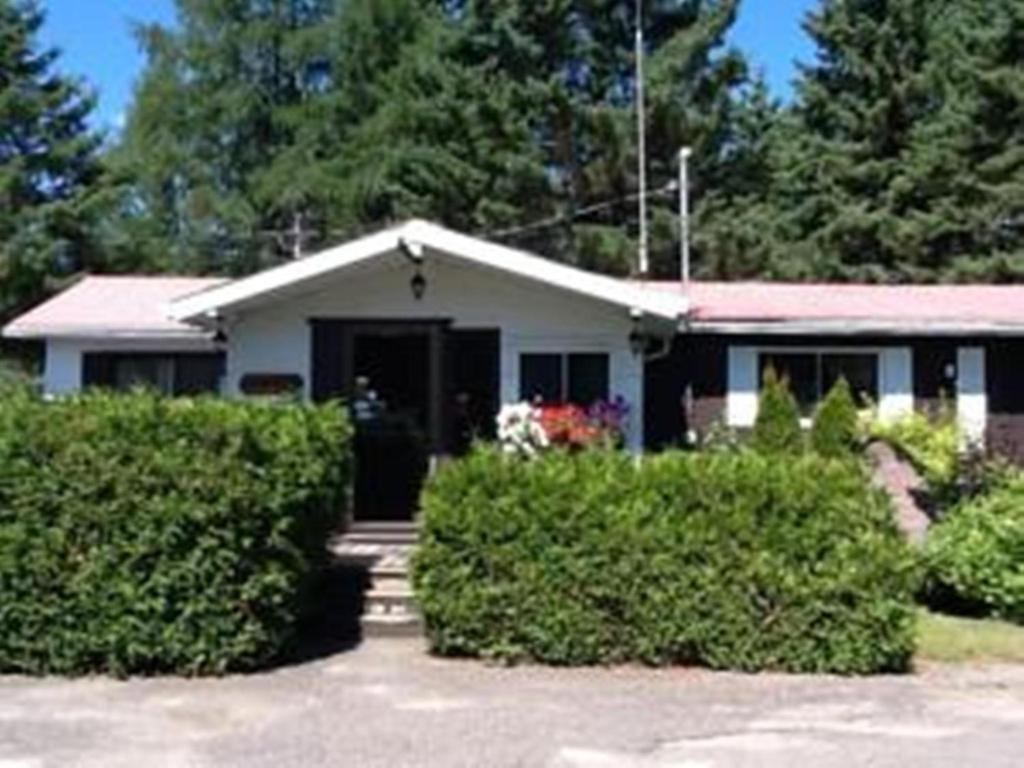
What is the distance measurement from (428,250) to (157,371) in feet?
15.8

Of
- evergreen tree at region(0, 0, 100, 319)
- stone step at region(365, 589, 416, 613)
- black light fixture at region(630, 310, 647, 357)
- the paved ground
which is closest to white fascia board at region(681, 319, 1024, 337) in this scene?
black light fixture at region(630, 310, 647, 357)

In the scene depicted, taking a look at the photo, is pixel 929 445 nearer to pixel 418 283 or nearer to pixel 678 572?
pixel 418 283

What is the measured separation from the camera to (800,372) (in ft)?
71.1

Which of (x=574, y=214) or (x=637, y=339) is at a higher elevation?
(x=574, y=214)

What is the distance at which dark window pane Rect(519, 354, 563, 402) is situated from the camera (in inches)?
766

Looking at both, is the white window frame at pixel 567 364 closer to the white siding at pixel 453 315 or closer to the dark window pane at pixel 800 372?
the white siding at pixel 453 315

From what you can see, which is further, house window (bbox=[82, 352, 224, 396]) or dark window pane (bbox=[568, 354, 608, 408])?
house window (bbox=[82, 352, 224, 396])

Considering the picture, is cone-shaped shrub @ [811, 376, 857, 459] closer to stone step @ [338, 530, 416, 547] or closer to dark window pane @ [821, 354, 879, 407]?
dark window pane @ [821, 354, 879, 407]

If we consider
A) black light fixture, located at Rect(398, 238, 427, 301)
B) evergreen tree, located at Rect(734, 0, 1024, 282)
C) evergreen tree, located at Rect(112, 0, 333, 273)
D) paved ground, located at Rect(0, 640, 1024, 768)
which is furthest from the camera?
evergreen tree, located at Rect(112, 0, 333, 273)

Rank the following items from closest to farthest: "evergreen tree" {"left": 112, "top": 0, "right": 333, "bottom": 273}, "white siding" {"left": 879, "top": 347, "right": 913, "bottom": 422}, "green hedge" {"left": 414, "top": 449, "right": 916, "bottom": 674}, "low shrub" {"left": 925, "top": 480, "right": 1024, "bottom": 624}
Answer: "green hedge" {"left": 414, "top": 449, "right": 916, "bottom": 674}
"low shrub" {"left": 925, "top": 480, "right": 1024, "bottom": 624}
"white siding" {"left": 879, "top": 347, "right": 913, "bottom": 422}
"evergreen tree" {"left": 112, "top": 0, "right": 333, "bottom": 273}

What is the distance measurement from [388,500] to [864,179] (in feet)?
78.4

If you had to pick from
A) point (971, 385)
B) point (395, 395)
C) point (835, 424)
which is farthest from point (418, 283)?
point (971, 385)

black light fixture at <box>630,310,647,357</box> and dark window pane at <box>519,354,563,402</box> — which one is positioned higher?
black light fixture at <box>630,310,647,357</box>

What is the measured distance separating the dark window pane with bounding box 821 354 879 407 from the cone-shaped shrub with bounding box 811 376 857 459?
0.94 m
